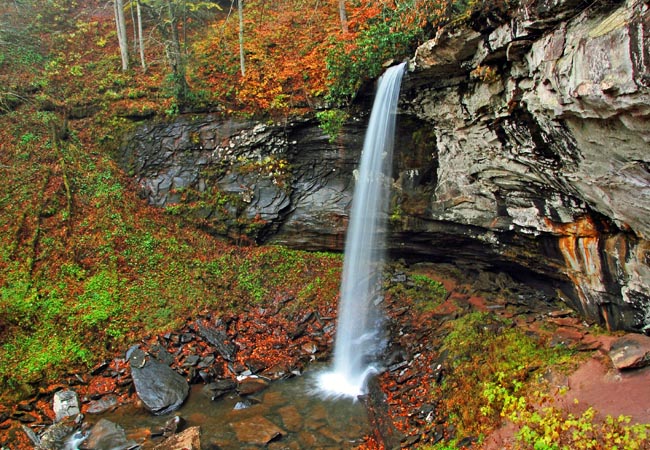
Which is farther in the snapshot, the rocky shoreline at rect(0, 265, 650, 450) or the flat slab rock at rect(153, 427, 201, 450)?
the rocky shoreline at rect(0, 265, 650, 450)

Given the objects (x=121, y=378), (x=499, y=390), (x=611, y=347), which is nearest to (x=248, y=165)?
(x=121, y=378)

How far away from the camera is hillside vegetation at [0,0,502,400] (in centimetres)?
951

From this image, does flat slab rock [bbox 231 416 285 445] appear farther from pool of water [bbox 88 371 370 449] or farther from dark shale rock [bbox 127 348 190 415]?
dark shale rock [bbox 127 348 190 415]

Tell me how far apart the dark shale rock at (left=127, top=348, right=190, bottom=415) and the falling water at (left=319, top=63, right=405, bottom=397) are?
124 inches

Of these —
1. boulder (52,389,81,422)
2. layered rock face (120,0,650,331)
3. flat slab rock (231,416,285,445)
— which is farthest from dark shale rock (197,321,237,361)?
layered rock face (120,0,650,331)

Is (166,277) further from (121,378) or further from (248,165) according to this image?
(248,165)

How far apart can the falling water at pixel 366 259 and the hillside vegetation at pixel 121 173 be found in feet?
2.34

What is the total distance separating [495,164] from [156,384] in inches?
349

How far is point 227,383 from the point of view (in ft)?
29.3

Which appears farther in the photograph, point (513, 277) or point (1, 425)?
point (513, 277)

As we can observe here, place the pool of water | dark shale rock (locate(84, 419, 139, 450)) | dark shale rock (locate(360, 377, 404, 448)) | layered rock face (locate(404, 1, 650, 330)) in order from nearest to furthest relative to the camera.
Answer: layered rock face (locate(404, 1, 650, 330)), dark shale rock (locate(360, 377, 404, 448)), dark shale rock (locate(84, 419, 139, 450)), the pool of water

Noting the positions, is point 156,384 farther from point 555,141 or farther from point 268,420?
point 555,141

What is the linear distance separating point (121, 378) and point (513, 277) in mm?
10107

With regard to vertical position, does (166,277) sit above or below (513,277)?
above
